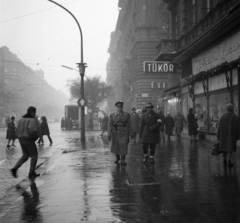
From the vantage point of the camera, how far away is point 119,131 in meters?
8.91

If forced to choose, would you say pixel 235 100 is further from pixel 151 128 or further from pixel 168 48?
pixel 168 48

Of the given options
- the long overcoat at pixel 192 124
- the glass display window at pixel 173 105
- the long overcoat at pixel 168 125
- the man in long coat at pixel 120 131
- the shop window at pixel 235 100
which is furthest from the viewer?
the glass display window at pixel 173 105

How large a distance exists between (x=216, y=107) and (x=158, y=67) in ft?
26.5

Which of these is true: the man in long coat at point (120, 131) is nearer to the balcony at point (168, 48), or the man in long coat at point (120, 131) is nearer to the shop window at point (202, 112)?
the shop window at point (202, 112)

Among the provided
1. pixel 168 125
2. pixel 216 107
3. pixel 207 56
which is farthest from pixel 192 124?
pixel 207 56

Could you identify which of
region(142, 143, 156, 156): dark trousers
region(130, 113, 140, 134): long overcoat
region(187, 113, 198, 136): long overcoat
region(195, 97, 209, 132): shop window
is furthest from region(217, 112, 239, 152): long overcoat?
region(195, 97, 209, 132): shop window

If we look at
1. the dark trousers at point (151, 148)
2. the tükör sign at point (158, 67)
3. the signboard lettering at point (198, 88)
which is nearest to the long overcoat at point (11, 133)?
the dark trousers at point (151, 148)

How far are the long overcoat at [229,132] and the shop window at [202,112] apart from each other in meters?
8.97

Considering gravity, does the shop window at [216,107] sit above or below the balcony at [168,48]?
below

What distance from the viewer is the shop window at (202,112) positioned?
17527 millimetres

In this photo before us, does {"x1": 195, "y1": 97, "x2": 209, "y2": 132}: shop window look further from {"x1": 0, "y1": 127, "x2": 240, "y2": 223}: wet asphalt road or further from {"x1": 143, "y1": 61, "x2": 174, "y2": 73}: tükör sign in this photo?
{"x1": 0, "y1": 127, "x2": 240, "y2": 223}: wet asphalt road

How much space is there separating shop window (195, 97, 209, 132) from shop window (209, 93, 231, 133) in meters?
0.62

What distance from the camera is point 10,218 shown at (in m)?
4.32

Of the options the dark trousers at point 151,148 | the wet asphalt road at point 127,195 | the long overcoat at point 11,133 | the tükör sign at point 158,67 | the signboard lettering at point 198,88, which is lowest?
the wet asphalt road at point 127,195
